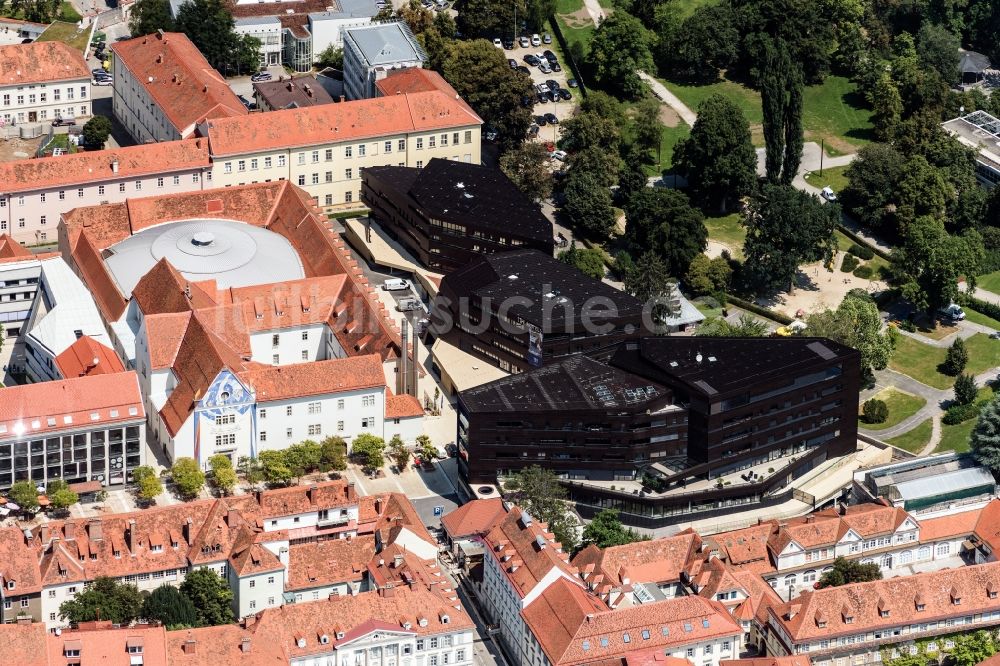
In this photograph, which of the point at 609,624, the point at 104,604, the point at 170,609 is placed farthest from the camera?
the point at 170,609

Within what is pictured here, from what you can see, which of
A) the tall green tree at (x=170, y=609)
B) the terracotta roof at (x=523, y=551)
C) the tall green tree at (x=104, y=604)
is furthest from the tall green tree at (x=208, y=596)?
the terracotta roof at (x=523, y=551)

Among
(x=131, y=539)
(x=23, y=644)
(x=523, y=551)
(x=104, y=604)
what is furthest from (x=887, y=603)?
(x=23, y=644)

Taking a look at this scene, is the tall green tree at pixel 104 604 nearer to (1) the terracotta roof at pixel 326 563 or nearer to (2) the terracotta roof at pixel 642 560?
(1) the terracotta roof at pixel 326 563

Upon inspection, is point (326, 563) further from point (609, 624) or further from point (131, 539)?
point (609, 624)

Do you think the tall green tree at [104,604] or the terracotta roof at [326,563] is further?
the terracotta roof at [326,563]

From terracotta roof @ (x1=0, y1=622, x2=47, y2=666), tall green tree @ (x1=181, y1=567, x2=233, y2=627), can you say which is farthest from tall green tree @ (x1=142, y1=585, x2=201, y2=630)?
terracotta roof @ (x1=0, y1=622, x2=47, y2=666)

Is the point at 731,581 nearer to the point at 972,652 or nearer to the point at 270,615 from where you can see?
the point at 972,652
